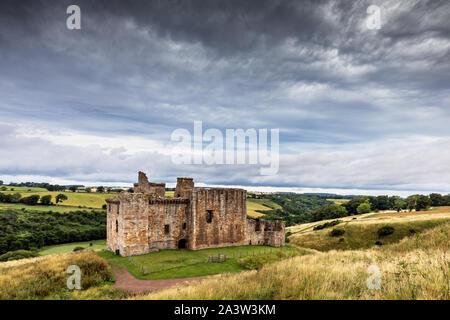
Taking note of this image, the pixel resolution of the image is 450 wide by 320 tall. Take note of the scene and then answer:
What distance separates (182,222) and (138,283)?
11970mm

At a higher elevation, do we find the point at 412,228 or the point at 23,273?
the point at 23,273

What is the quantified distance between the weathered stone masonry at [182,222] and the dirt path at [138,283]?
5.94 metres

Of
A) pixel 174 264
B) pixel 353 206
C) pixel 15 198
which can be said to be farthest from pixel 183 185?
pixel 353 206

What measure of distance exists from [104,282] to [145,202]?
9.78 meters

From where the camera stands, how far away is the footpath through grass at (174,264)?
2080 centimetres

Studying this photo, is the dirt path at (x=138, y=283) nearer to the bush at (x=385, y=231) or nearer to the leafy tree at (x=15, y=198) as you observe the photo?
the bush at (x=385, y=231)

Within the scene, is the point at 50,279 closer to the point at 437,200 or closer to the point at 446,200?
the point at 437,200

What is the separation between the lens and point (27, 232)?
60281 mm

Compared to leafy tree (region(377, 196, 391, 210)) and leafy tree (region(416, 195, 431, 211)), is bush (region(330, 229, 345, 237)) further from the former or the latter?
leafy tree (region(377, 196, 391, 210))

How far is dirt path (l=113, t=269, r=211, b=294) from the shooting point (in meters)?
17.3
